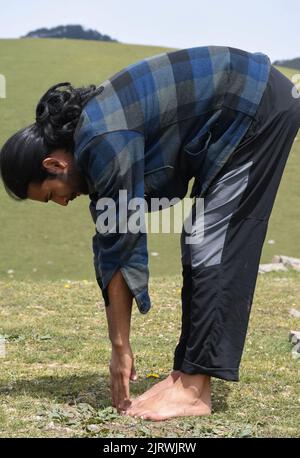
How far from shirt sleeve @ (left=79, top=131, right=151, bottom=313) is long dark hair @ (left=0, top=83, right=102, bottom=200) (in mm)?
146

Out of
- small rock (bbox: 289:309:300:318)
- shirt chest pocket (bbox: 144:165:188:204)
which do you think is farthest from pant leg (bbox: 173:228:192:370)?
small rock (bbox: 289:309:300:318)

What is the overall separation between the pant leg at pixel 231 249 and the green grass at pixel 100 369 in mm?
280

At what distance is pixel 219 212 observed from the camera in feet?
10.3

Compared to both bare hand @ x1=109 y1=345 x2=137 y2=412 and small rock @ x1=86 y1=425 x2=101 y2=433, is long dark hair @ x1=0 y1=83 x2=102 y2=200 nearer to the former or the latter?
bare hand @ x1=109 y1=345 x2=137 y2=412

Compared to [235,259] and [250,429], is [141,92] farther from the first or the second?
[250,429]

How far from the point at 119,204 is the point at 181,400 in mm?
882

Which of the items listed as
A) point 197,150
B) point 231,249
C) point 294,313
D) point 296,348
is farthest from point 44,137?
point 294,313

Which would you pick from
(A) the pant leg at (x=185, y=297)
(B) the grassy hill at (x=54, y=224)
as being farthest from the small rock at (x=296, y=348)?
(B) the grassy hill at (x=54, y=224)

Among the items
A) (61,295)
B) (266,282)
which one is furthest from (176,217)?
(61,295)

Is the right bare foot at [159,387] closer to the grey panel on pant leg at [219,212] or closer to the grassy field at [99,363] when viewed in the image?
the grassy field at [99,363]

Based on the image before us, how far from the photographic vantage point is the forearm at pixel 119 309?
300 cm

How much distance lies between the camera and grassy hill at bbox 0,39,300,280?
11125 mm
